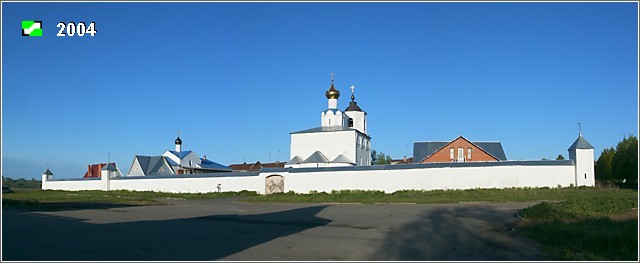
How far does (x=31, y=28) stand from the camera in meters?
13.8

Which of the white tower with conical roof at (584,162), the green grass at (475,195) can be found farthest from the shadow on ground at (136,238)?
the white tower with conical roof at (584,162)

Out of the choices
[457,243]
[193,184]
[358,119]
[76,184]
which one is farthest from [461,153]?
[457,243]

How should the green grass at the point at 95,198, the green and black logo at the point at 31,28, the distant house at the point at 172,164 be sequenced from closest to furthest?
1. the green and black logo at the point at 31,28
2. the green grass at the point at 95,198
3. the distant house at the point at 172,164

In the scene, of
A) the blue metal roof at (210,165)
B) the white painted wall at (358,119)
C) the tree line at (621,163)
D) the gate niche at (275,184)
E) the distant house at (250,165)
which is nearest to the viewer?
the gate niche at (275,184)

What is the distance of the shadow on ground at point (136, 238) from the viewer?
938cm

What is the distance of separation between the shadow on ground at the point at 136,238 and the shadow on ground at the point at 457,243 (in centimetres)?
277

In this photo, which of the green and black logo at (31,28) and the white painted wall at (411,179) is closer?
the green and black logo at (31,28)

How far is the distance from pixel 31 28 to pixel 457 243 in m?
11.0

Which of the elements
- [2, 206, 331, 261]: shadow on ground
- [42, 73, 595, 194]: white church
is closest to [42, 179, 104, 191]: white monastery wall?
[42, 73, 595, 194]: white church

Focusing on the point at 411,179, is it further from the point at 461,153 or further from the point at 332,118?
the point at 461,153

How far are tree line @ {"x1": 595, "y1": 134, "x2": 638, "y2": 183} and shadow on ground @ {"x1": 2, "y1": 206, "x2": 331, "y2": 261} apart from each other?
4002cm

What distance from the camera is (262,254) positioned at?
32.7ft

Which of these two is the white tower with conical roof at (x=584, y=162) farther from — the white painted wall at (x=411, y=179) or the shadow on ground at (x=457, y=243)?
the shadow on ground at (x=457, y=243)

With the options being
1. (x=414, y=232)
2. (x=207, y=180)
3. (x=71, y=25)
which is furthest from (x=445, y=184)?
(x=71, y=25)
